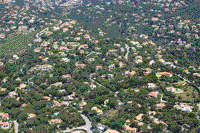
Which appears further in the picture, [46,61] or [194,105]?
[46,61]

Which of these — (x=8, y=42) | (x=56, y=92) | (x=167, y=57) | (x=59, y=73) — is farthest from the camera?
(x=8, y=42)

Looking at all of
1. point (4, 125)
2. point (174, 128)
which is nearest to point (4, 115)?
point (4, 125)

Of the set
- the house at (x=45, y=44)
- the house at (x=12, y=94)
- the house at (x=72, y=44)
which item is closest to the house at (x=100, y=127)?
the house at (x=12, y=94)

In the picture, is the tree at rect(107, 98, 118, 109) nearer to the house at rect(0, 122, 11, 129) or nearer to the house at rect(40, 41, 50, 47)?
the house at rect(0, 122, 11, 129)

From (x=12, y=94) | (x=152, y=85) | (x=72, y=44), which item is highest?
(x=72, y=44)

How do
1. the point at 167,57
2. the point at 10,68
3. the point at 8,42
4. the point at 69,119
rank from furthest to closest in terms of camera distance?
the point at 8,42 → the point at 167,57 → the point at 10,68 → the point at 69,119

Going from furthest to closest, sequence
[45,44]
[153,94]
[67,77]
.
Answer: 1. [45,44]
2. [67,77]
3. [153,94]

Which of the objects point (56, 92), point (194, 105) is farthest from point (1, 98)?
point (194, 105)

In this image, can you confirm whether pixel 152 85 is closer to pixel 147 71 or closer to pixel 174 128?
pixel 147 71

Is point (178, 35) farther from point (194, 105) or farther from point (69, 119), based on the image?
point (69, 119)
